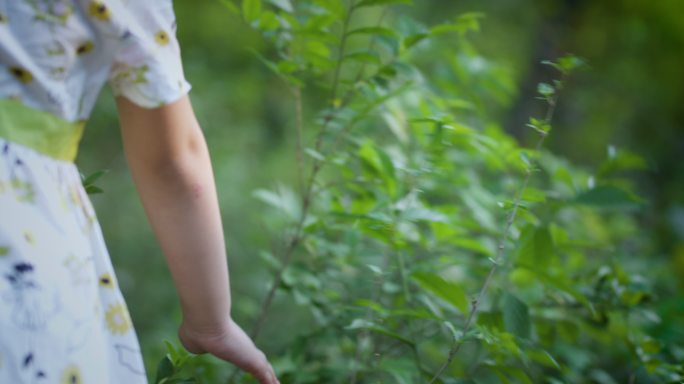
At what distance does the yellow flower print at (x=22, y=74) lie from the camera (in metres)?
0.79

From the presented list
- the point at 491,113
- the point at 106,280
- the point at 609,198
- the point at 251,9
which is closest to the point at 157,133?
the point at 106,280

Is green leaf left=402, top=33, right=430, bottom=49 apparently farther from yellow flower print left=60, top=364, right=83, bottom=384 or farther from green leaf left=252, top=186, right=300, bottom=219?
yellow flower print left=60, top=364, right=83, bottom=384

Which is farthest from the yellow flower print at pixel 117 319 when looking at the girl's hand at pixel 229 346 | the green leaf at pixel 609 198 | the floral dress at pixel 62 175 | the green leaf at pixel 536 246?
the green leaf at pixel 609 198

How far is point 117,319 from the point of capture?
87 cm

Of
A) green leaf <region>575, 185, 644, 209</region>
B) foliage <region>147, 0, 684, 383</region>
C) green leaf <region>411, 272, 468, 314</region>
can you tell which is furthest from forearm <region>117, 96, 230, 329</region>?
green leaf <region>575, 185, 644, 209</region>

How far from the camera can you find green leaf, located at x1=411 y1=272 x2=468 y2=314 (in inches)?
47.3

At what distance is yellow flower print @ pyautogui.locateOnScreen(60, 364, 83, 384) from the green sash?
0.92 ft

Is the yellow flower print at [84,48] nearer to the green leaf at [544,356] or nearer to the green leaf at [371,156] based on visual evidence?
the green leaf at [371,156]

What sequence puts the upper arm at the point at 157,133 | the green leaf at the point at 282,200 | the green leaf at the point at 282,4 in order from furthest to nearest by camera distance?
the green leaf at the point at 282,200 → the green leaf at the point at 282,4 → the upper arm at the point at 157,133

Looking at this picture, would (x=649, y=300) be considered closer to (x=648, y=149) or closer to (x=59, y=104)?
(x=59, y=104)

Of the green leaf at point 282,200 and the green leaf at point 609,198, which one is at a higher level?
the green leaf at point 609,198

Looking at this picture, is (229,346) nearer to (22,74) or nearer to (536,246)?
(22,74)

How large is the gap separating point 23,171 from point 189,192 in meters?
0.22

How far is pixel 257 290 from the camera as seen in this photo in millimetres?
3283
